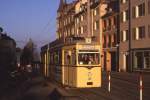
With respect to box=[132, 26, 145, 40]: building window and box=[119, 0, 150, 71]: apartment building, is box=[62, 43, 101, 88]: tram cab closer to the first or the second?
box=[119, 0, 150, 71]: apartment building

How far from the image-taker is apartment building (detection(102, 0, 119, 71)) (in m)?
75.6

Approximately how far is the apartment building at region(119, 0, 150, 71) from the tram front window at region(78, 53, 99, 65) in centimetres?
3464

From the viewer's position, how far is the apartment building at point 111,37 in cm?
7556

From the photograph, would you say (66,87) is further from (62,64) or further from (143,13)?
(143,13)

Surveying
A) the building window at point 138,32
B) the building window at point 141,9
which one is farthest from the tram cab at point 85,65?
the building window at point 138,32

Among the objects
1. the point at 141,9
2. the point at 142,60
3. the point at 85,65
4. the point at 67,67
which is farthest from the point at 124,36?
the point at 85,65

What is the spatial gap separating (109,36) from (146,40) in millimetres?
17668

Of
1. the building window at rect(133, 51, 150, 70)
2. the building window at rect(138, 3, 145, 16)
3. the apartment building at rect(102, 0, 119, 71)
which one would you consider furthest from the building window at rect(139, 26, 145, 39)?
the apartment building at rect(102, 0, 119, 71)

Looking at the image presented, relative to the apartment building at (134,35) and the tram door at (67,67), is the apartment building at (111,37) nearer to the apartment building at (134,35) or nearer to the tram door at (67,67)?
the apartment building at (134,35)

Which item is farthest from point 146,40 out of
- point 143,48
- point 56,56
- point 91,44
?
point 91,44

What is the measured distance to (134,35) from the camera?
66.1 metres

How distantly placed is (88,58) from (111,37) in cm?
5149

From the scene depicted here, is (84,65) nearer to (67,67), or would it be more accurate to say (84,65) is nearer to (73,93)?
(67,67)

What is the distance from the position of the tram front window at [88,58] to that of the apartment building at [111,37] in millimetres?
47403
